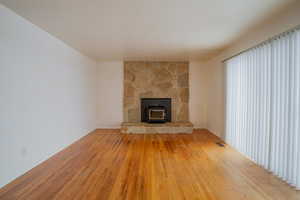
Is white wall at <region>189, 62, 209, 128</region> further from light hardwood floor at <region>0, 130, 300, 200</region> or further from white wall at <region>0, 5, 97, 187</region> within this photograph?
white wall at <region>0, 5, 97, 187</region>

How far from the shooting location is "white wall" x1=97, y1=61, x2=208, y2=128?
5590 mm

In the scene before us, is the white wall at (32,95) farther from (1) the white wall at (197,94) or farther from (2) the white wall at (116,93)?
(1) the white wall at (197,94)

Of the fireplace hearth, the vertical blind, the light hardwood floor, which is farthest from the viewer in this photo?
the fireplace hearth

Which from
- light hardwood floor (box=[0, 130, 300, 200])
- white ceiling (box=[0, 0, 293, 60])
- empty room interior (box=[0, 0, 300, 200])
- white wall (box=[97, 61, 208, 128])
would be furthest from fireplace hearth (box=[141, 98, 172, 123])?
white ceiling (box=[0, 0, 293, 60])

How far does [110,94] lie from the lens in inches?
221

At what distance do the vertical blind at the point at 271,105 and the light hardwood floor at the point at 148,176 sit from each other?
0.80 feet

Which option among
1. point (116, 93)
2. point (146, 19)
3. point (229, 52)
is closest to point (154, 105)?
point (116, 93)

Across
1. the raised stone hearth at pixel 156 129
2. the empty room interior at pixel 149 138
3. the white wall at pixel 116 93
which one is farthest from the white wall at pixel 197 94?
the empty room interior at pixel 149 138

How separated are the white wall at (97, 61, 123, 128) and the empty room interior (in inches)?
43.5

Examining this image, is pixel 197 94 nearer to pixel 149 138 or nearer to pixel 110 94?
pixel 149 138

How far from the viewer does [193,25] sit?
2.60 m

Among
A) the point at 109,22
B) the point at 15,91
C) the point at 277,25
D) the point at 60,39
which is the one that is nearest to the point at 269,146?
the point at 277,25

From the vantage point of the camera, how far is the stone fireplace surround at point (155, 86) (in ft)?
18.2

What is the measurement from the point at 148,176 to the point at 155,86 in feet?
11.8
